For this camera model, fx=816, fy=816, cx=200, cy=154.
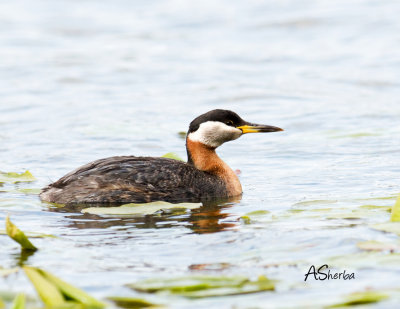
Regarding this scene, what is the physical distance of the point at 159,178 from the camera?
450 inches

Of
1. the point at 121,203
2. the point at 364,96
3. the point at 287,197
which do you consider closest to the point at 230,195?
the point at 287,197

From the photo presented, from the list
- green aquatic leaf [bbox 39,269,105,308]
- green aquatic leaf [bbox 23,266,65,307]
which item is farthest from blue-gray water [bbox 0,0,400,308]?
green aquatic leaf [bbox 23,266,65,307]

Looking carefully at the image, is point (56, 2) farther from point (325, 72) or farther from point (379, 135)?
point (379, 135)

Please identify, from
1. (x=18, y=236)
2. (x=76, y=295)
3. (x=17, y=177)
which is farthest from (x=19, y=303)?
(x=17, y=177)

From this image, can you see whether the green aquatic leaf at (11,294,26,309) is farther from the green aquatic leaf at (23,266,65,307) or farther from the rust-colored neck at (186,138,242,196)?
the rust-colored neck at (186,138,242,196)

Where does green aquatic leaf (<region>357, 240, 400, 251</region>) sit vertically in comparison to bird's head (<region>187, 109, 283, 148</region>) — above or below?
below

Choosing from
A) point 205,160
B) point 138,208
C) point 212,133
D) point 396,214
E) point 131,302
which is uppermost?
point 212,133

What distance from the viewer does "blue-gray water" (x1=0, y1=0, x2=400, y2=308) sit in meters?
8.25

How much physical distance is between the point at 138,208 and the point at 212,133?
6.88 feet

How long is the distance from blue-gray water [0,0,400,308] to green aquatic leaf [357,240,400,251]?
0.87 feet

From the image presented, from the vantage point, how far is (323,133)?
52.6 feet

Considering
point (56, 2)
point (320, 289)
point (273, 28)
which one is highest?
point (56, 2)

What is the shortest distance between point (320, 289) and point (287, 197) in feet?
14.1

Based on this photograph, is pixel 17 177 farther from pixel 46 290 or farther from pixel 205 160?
pixel 46 290
